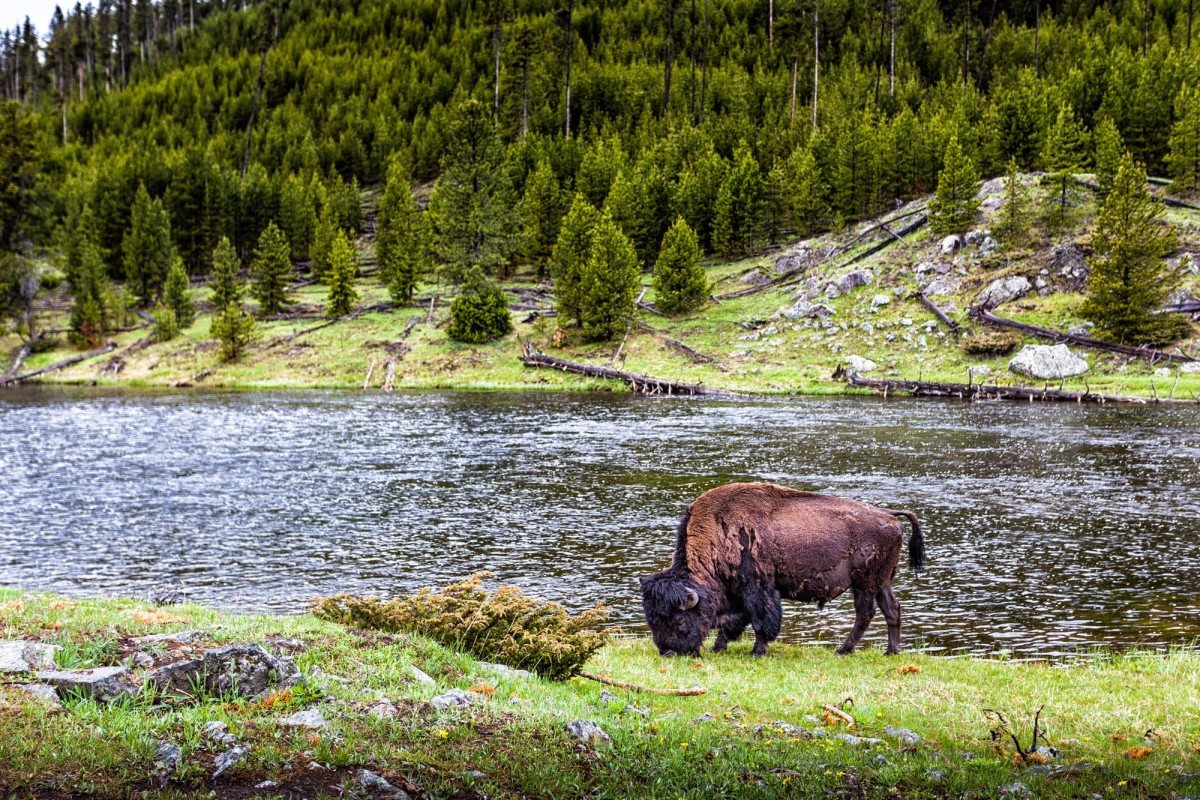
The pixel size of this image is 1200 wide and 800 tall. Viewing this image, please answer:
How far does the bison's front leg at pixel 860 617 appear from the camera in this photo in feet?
39.1

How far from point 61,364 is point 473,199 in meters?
39.3

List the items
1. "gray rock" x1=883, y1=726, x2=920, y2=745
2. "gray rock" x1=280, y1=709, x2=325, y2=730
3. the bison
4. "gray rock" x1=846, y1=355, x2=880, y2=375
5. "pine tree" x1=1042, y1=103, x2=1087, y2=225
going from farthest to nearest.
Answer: "pine tree" x1=1042, y1=103, x2=1087, y2=225 → "gray rock" x1=846, y1=355, x2=880, y2=375 → the bison → "gray rock" x1=883, y1=726, x2=920, y2=745 → "gray rock" x1=280, y1=709, x2=325, y2=730

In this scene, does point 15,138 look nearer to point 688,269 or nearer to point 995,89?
point 688,269

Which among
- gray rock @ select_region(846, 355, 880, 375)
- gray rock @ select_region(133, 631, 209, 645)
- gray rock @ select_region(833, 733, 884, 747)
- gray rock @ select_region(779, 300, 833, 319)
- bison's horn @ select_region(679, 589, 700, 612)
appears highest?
gray rock @ select_region(133, 631, 209, 645)

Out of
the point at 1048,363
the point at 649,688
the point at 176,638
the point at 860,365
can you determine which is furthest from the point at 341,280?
the point at 649,688

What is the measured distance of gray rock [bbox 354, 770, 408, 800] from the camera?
528 centimetres

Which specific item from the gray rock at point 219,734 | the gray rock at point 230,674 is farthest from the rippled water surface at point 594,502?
the gray rock at point 219,734

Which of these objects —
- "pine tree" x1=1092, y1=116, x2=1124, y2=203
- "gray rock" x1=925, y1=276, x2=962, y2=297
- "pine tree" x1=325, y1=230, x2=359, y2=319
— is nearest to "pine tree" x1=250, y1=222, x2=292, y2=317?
"pine tree" x1=325, y1=230, x2=359, y2=319

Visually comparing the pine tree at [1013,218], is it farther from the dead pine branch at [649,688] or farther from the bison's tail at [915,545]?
the dead pine branch at [649,688]

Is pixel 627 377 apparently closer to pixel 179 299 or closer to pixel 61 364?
pixel 179 299

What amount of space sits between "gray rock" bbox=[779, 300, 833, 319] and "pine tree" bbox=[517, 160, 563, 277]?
3059cm

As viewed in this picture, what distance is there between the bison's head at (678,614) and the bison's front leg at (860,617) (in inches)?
88.1

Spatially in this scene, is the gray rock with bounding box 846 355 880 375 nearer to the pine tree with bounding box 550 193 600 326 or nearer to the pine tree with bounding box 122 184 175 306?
the pine tree with bounding box 550 193 600 326

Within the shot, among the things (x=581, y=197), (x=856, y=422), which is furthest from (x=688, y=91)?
(x=856, y=422)
